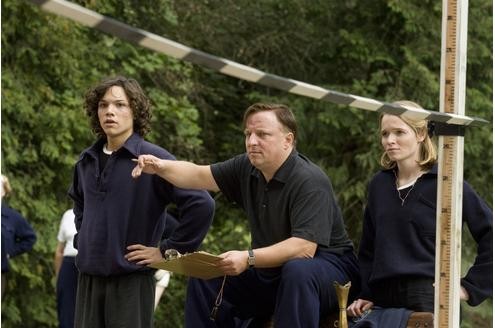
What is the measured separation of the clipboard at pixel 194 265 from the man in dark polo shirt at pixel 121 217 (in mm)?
289

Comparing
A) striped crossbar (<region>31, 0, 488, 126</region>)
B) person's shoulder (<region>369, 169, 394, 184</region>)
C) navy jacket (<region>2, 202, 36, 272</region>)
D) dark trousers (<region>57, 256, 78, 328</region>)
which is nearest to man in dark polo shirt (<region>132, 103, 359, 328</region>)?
person's shoulder (<region>369, 169, 394, 184</region>)

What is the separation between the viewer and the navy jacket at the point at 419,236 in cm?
590

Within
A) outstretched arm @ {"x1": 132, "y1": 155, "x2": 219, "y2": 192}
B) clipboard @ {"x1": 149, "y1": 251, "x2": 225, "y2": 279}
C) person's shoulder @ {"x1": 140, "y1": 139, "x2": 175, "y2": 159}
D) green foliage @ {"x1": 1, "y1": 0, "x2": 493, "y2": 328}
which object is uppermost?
green foliage @ {"x1": 1, "y1": 0, "x2": 493, "y2": 328}

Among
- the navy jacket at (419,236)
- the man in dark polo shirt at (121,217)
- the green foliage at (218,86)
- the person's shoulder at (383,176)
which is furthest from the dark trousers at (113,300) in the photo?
the green foliage at (218,86)

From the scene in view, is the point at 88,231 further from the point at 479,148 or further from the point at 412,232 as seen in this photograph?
the point at 479,148

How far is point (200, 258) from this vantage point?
18.0 feet

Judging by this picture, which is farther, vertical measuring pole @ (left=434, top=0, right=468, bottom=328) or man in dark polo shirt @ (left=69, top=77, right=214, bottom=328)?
man in dark polo shirt @ (left=69, top=77, right=214, bottom=328)

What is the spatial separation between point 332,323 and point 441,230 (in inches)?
42.6

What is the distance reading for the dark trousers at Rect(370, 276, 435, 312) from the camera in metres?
5.88

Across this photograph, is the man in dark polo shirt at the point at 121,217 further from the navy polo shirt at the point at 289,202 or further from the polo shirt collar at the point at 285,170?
the polo shirt collar at the point at 285,170

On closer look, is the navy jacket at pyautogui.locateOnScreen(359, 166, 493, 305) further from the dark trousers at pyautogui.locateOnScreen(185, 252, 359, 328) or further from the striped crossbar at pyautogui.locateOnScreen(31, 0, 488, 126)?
the striped crossbar at pyautogui.locateOnScreen(31, 0, 488, 126)

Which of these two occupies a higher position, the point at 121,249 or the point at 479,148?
the point at 479,148

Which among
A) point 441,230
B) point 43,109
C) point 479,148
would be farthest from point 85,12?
point 479,148

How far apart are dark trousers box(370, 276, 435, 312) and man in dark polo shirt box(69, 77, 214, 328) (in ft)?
2.85
